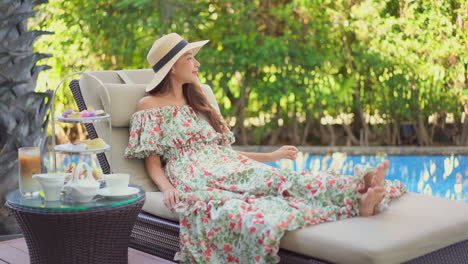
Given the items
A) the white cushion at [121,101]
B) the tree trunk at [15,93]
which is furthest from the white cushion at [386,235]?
the tree trunk at [15,93]

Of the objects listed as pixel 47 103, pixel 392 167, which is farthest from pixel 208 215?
pixel 392 167

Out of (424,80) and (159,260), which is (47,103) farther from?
(424,80)

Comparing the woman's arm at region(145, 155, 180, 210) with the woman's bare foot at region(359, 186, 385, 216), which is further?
the woman's arm at region(145, 155, 180, 210)

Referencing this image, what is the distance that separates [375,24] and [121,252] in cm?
646

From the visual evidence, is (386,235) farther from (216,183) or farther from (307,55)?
(307,55)

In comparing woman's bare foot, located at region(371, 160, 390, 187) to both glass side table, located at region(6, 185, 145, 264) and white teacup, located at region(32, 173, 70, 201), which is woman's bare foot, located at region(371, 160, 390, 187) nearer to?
glass side table, located at region(6, 185, 145, 264)

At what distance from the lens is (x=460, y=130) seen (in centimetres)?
871

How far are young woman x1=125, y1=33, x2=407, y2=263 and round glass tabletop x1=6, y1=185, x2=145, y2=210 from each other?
0.27 meters

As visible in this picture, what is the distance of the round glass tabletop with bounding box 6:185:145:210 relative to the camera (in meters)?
2.69

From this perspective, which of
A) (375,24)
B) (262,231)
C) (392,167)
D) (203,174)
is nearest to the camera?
(262,231)

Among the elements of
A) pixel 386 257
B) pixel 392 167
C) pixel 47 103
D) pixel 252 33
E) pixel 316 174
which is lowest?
pixel 392 167

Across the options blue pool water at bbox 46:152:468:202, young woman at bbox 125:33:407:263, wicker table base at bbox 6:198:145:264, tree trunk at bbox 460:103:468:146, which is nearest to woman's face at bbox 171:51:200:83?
young woman at bbox 125:33:407:263

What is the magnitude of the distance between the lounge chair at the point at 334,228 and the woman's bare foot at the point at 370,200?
45 millimetres

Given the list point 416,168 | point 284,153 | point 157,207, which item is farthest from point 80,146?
point 416,168
